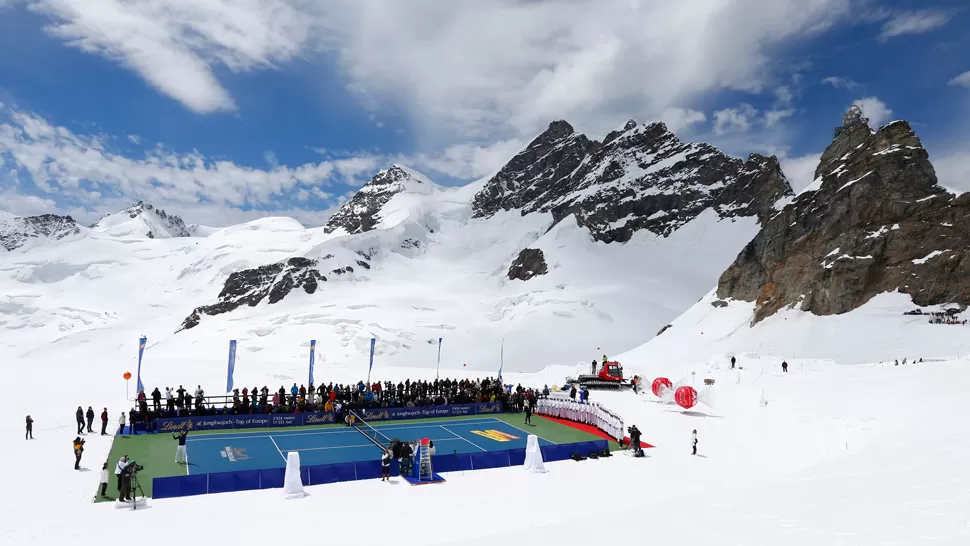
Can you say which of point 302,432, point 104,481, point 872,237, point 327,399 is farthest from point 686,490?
point 872,237

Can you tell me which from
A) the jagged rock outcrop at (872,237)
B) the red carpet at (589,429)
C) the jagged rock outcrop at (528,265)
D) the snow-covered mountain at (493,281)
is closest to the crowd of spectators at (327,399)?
the red carpet at (589,429)

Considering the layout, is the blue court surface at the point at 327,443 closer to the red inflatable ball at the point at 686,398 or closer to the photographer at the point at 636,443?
the photographer at the point at 636,443

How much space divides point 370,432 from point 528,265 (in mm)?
105819

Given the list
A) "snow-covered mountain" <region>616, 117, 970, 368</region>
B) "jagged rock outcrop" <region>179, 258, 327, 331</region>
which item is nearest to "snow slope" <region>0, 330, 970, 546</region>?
"snow-covered mountain" <region>616, 117, 970, 368</region>

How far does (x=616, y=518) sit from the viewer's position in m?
11.2

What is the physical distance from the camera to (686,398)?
105 ft

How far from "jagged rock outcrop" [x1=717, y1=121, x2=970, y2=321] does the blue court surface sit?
43652mm

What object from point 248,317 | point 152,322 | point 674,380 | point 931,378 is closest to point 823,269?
point 674,380

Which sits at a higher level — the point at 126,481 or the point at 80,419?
the point at 80,419

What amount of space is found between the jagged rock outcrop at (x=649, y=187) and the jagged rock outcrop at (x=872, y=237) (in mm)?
69948

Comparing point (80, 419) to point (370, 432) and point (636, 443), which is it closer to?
point (370, 432)

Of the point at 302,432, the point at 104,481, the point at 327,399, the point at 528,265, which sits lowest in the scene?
the point at 302,432

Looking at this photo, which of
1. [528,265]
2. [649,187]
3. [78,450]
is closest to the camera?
[78,450]

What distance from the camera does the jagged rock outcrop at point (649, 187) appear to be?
14675 cm
